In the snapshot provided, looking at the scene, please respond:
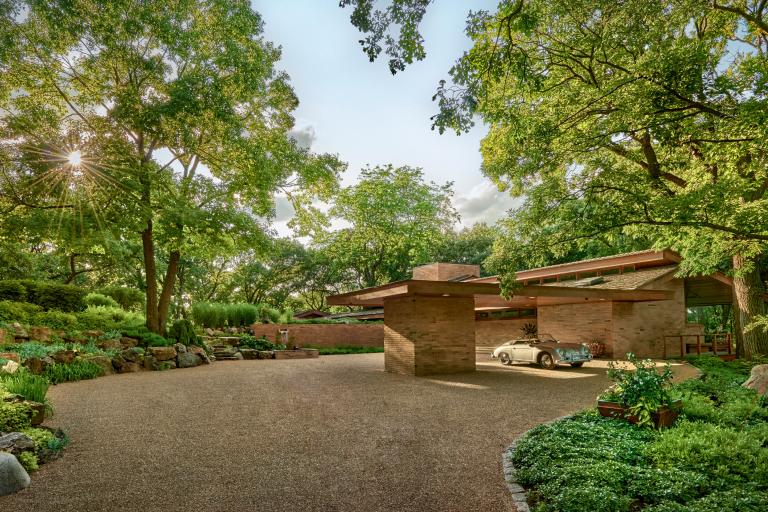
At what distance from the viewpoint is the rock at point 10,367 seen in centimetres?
840

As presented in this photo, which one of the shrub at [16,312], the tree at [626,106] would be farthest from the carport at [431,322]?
the shrub at [16,312]

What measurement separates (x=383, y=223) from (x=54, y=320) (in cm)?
→ 2326

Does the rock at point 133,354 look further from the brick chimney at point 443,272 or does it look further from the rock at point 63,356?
the brick chimney at point 443,272

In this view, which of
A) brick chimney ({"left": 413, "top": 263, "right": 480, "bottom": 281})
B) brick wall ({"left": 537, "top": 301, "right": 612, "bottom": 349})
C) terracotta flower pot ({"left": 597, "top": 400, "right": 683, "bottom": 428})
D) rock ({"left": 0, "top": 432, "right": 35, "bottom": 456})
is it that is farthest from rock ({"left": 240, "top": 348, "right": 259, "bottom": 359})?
terracotta flower pot ({"left": 597, "top": 400, "right": 683, "bottom": 428})

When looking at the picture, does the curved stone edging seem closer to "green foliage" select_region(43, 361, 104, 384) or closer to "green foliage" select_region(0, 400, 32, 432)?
"green foliage" select_region(0, 400, 32, 432)

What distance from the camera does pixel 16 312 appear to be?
1305 cm

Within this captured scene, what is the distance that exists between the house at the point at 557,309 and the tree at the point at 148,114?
641 centimetres

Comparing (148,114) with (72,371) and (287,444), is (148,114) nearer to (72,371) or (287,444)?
(72,371)

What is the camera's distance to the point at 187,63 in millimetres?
15719

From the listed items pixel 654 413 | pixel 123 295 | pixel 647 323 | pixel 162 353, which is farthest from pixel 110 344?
pixel 647 323

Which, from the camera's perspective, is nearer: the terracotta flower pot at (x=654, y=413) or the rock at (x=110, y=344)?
the terracotta flower pot at (x=654, y=413)

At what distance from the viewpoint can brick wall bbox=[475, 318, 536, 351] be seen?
2178 cm

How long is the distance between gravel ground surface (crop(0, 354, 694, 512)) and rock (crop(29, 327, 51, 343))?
119 inches

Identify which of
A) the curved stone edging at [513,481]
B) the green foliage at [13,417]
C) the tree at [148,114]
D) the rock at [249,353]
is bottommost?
the rock at [249,353]
